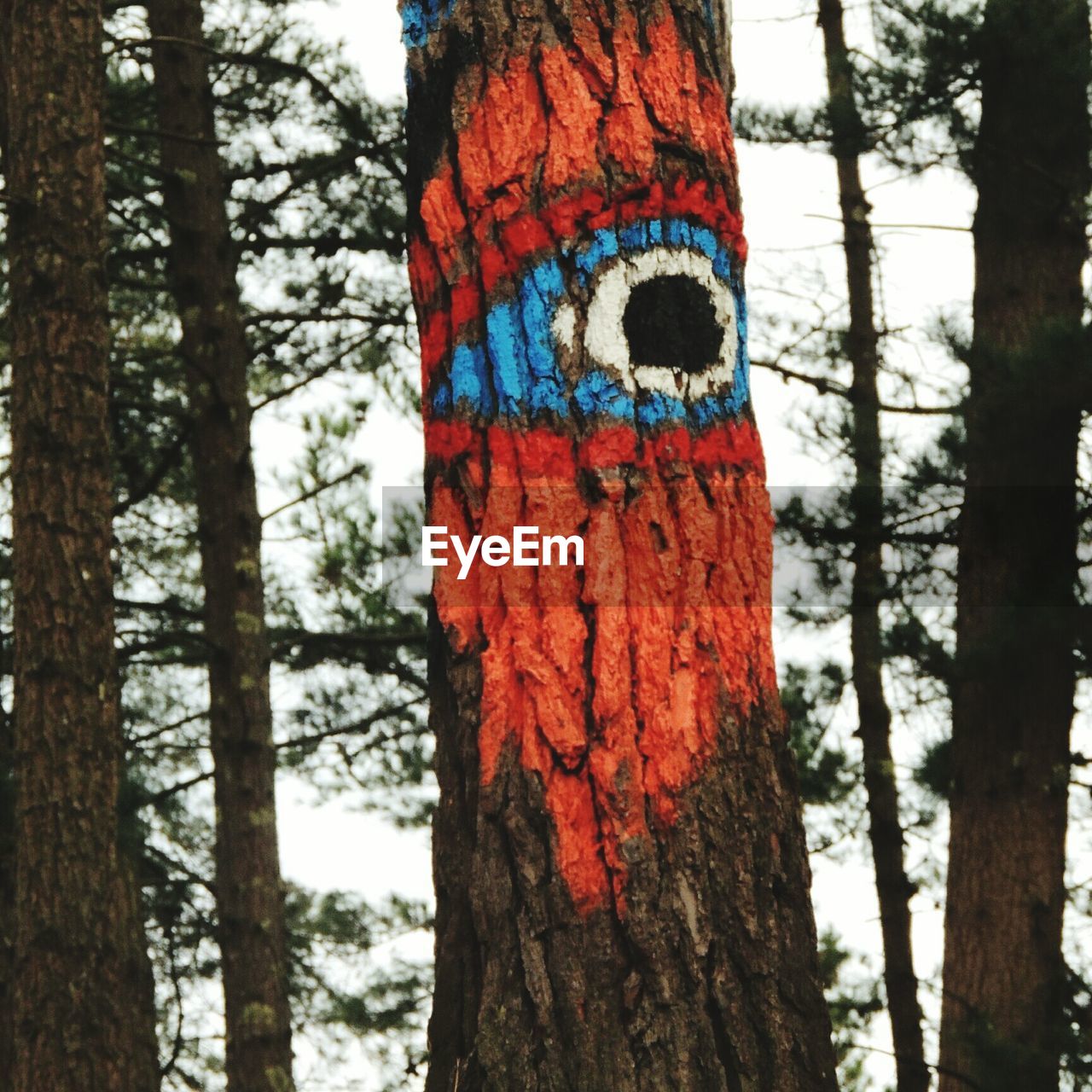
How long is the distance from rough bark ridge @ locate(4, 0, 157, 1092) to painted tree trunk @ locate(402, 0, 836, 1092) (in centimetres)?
283

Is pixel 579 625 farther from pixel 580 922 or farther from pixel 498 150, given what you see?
pixel 498 150

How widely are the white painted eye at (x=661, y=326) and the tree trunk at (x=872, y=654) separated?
4568 millimetres

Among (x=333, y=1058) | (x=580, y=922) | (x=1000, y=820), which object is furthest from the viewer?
(x=333, y=1058)

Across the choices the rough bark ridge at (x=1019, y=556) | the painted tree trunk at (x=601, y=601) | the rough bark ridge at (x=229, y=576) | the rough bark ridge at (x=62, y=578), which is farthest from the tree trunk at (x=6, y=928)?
the painted tree trunk at (x=601, y=601)

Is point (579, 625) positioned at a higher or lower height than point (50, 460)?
Answer: lower

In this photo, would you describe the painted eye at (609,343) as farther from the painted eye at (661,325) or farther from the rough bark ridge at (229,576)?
the rough bark ridge at (229,576)

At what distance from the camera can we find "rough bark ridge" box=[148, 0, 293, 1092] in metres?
6.57

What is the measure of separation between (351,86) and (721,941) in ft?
21.1

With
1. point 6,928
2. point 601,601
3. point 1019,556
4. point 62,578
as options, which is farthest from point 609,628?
point 6,928

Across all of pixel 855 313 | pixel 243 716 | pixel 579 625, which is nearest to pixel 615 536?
pixel 579 625

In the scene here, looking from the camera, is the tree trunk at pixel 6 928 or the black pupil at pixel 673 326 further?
the tree trunk at pixel 6 928

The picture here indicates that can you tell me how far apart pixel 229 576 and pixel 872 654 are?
3074mm

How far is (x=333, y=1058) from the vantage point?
11.7m

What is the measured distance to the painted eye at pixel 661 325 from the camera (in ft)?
6.45
